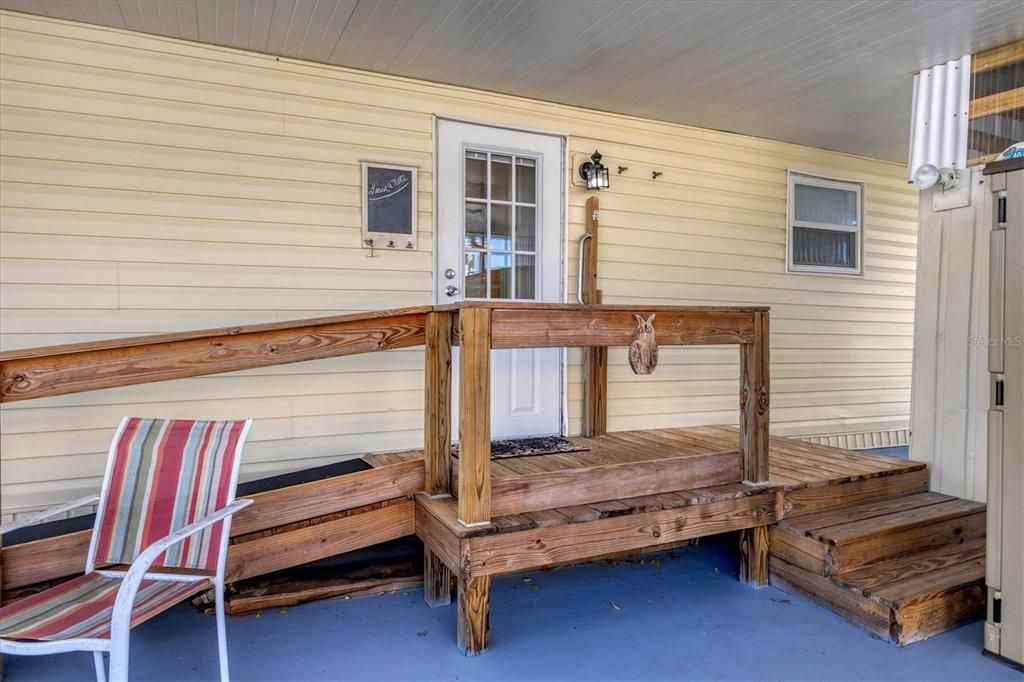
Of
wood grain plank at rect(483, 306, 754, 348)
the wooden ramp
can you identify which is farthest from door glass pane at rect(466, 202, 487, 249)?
the wooden ramp

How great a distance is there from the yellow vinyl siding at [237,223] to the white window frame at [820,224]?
981 mm

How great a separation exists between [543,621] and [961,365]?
283 centimetres

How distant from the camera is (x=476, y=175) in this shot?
4043 millimetres

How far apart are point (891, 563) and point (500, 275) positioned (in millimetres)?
2659

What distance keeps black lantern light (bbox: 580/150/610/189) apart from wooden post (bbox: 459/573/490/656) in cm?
277

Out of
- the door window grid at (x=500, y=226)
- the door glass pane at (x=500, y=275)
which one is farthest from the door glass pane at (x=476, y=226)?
the door glass pane at (x=500, y=275)

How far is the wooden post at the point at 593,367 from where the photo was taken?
4.27 m

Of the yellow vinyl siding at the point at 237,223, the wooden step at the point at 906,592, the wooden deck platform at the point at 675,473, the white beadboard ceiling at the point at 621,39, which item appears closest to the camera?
the wooden step at the point at 906,592

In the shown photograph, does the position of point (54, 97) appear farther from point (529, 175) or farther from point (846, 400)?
point (846, 400)

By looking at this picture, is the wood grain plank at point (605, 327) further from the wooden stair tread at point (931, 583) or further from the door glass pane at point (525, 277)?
the door glass pane at point (525, 277)

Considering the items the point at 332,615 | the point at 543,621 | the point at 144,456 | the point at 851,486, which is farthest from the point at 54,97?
the point at 851,486

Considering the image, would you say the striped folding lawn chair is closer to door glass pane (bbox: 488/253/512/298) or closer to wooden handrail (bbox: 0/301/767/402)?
wooden handrail (bbox: 0/301/767/402)

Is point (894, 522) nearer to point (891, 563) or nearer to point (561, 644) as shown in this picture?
point (891, 563)

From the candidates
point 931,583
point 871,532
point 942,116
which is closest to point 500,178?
point 942,116
